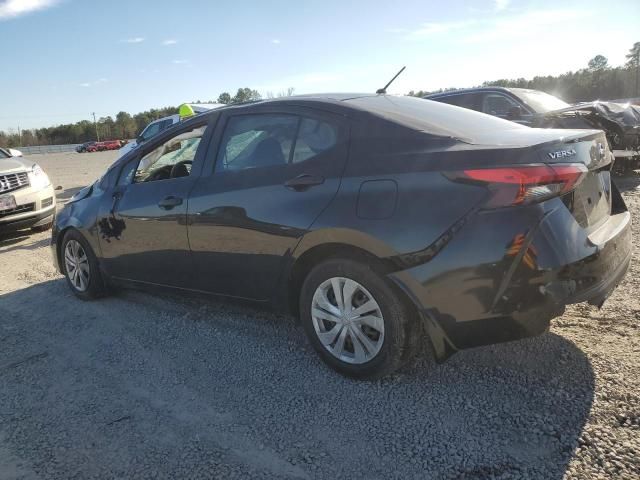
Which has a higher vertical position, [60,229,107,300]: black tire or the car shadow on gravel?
[60,229,107,300]: black tire

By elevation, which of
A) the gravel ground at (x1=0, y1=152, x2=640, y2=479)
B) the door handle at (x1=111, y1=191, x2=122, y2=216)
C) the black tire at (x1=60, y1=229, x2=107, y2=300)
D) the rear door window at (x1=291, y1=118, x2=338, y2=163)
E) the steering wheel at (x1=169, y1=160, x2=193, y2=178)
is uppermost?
the rear door window at (x1=291, y1=118, x2=338, y2=163)

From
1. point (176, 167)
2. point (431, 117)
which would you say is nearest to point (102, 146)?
point (176, 167)

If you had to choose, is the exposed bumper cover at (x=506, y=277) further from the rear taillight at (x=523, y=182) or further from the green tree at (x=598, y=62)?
the green tree at (x=598, y=62)

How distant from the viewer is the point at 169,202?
4051 mm

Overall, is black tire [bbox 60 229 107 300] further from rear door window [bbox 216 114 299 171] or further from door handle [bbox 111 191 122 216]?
rear door window [bbox 216 114 299 171]

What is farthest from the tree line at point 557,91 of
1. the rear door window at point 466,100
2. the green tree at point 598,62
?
the rear door window at point 466,100

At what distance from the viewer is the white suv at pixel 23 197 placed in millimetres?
7941

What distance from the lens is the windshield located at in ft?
30.3

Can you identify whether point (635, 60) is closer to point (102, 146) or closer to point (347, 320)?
point (102, 146)

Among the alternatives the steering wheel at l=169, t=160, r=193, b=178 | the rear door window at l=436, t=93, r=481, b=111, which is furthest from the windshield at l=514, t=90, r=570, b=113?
the steering wheel at l=169, t=160, r=193, b=178

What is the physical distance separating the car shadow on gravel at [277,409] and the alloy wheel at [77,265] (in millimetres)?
1048

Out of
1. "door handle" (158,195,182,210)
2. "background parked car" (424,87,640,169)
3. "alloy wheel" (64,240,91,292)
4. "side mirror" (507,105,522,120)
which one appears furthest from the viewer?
"side mirror" (507,105,522,120)

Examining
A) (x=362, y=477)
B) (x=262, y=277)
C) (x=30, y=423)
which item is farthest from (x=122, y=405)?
(x=362, y=477)

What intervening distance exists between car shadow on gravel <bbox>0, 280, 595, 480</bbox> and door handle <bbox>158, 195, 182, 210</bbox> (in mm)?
973
